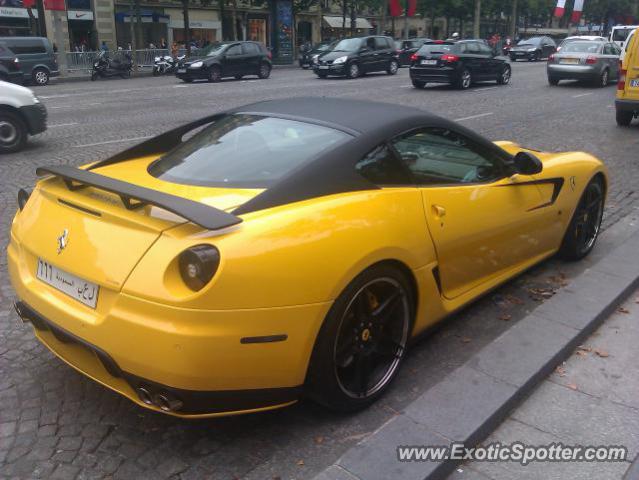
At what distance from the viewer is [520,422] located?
117 inches

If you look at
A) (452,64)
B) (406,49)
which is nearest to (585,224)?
(452,64)

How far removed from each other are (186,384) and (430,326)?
149 centimetres

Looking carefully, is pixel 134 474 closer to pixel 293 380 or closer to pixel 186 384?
pixel 186 384

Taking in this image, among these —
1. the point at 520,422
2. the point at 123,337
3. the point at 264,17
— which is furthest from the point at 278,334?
the point at 264,17

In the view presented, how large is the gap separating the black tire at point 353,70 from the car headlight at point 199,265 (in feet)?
78.5

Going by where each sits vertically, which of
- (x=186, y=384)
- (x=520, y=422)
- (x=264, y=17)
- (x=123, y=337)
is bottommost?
(x=520, y=422)

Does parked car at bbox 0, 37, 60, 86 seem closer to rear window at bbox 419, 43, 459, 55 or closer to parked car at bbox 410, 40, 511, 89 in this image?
→ parked car at bbox 410, 40, 511, 89

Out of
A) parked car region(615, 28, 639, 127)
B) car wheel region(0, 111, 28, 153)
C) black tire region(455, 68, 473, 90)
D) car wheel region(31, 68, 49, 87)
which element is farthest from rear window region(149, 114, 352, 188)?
car wheel region(31, 68, 49, 87)

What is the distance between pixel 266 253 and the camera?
2.43 m

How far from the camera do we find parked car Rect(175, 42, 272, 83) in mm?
24141

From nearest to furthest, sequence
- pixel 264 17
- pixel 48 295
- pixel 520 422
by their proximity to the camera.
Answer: pixel 48 295, pixel 520 422, pixel 264 17

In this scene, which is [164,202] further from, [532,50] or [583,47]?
[532,50]

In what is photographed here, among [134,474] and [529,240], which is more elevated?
[529,240]

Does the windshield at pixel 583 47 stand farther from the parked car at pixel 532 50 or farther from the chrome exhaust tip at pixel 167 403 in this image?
the chrome exhaust tip at pixel 167 403
